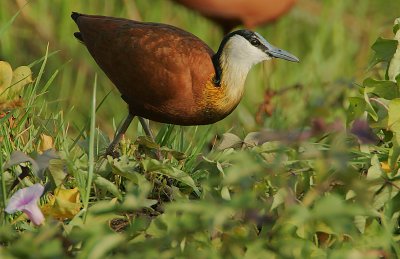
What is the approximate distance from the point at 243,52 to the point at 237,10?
1.68m

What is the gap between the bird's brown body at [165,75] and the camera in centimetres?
310

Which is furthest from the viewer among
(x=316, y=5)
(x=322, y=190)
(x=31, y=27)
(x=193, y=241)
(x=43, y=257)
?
(x=316, y=5)

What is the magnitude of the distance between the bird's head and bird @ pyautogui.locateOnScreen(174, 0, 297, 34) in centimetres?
160

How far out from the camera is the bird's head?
3.24m

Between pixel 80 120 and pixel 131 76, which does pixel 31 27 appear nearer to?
pixel 80 120

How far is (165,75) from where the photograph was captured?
3109 millimetres

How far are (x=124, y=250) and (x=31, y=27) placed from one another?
357 centimetres

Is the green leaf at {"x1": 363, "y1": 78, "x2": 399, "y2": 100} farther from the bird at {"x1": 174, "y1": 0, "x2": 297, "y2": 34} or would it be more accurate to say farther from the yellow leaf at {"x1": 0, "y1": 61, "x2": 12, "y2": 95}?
the bird at {"x1": 174, "y1": 0, "x2": 297, "y2": 34}

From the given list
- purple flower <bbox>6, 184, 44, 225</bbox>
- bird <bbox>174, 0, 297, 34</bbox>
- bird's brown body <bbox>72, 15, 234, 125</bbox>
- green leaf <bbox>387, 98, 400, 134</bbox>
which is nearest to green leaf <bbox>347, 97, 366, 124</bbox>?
green leaf <bbox>387, 98, 400, 134</bbox>

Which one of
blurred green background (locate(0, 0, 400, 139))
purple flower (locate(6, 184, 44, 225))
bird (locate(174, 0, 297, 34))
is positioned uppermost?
purple flower (locate(6, 184, 44, 225))

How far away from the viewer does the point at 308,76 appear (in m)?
5.52

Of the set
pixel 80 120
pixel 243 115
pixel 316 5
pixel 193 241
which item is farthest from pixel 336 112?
pixel 193 241

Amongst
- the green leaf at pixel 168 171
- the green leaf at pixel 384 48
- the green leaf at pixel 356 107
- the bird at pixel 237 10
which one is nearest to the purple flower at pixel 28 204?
the green leaf at pixel 168 171

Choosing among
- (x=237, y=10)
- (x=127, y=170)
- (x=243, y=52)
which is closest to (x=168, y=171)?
(x=127, y=170)
